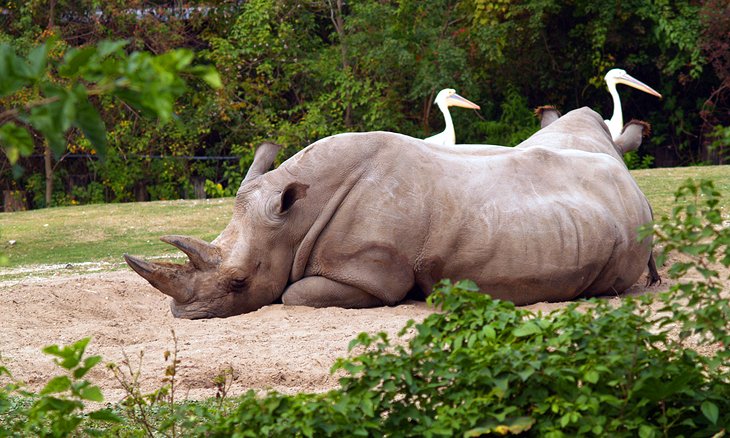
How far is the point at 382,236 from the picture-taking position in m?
7.30

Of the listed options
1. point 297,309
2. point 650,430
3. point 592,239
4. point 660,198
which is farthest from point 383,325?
point 660,198

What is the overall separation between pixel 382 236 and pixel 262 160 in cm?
112

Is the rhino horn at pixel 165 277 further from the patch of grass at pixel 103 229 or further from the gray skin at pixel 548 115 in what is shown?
the gray skin at pixel 548 115

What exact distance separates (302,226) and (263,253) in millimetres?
300

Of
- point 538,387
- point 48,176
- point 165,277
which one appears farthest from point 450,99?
point 538,387

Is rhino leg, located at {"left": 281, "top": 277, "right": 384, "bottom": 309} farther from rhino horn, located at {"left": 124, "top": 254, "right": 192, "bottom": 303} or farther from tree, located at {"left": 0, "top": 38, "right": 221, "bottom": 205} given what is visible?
tree, located at {"left": 0, "top": 38, "right": 221, "bottom": 205}

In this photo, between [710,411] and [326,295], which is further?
[326,295]

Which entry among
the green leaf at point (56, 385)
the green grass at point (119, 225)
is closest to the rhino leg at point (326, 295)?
the green grass at point (119, 225)

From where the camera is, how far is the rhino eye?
7.32 meters

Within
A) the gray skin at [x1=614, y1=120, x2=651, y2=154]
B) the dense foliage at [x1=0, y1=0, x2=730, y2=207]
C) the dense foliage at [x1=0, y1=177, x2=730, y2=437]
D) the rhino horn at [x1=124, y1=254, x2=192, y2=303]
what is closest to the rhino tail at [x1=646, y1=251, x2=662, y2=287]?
the gray skin at [x1=614, y1=120, x2=651, y2=154]

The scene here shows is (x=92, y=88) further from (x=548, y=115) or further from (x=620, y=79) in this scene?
(x=620, y=79)

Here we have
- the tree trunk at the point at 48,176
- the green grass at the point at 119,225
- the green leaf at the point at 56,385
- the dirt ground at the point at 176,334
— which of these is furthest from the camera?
the tree trunk at the point at 48,176

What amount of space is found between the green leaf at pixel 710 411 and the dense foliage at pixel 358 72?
15.8 meters

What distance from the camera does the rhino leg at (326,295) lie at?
7.36 metres
